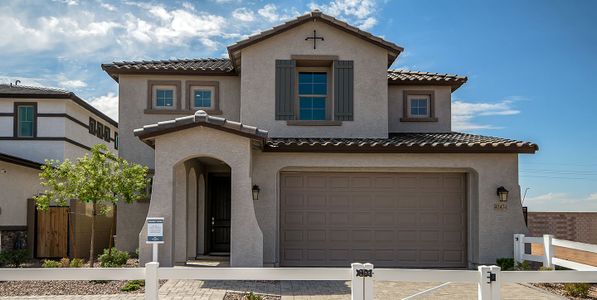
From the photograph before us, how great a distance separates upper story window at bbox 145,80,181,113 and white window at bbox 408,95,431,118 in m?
7.20

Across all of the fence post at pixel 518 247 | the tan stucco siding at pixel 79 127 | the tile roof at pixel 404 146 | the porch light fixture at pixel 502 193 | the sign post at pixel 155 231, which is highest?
the tan stucco siding at pixel 79 127

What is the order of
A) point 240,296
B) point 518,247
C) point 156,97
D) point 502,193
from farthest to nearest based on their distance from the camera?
point 156,97, point 502,193, point 518,247, point 240,296

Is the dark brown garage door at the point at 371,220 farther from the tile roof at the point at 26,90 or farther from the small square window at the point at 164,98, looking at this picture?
the tile roof at the point at 26,90

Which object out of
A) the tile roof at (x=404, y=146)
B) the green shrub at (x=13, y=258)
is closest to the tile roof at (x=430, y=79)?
the tile roof at (x=404, y=146)

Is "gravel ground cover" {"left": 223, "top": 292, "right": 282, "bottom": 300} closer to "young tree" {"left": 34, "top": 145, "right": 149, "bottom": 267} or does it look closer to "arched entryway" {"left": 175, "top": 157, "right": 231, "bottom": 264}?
"arched entryway" {"left": 175, "top": 157, "right": 231, "bottom": 264}

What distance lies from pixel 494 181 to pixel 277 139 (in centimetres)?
587

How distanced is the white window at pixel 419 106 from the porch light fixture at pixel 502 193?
3760 mm

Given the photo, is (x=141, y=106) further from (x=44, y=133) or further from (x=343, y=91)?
(x=44, y=133)

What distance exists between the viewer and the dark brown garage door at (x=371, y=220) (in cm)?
1502

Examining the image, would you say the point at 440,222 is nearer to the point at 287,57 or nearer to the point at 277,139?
the point at 277,139

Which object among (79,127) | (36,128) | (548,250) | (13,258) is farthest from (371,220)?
(79,127)

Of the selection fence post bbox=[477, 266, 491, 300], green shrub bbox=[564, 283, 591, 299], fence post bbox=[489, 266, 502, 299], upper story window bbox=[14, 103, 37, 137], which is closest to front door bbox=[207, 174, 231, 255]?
upper story window bbox=[14, 103, 37, 137]

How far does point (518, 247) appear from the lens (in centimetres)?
1439

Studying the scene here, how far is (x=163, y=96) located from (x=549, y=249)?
37.9 ft
